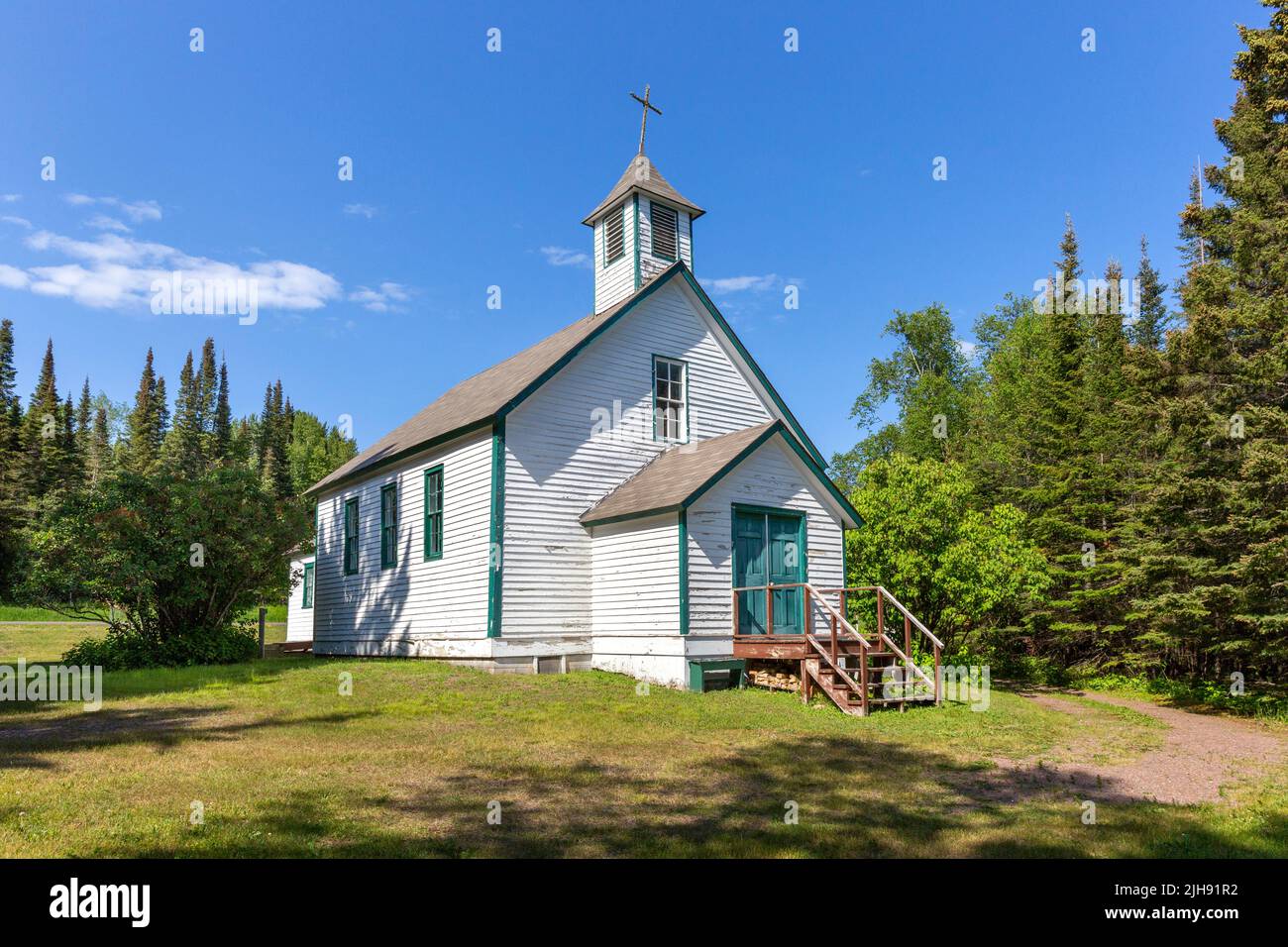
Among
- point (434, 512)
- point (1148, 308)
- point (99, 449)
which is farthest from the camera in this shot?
point (99, 449)

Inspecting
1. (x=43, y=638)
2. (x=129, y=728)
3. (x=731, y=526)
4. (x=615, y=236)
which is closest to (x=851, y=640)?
(x=731, y=526)

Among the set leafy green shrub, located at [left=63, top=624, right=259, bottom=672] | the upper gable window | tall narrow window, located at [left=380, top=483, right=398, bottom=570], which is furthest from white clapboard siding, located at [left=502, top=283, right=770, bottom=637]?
leafy green shrub, located at [left=63, top=624, right=259, bottom=672]

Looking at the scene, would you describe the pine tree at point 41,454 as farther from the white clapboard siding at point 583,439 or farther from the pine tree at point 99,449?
the white clapboard siding at point 583,439

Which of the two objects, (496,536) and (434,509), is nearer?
(496,536)

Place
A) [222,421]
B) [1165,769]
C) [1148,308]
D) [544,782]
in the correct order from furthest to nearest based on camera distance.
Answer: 1. [222,421]
2. [1148,308]
3. [1165,769]
4. [544,782]

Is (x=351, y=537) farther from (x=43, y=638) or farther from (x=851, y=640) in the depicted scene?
(x=43, y=638)

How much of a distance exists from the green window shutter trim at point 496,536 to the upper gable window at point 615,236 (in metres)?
6.69

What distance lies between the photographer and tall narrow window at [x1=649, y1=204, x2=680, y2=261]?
21094mm

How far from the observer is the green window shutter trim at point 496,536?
16250 millimetres

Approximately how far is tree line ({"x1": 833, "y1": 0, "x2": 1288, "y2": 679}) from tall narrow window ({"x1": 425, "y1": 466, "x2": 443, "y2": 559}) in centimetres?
1011

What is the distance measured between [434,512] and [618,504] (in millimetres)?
4462

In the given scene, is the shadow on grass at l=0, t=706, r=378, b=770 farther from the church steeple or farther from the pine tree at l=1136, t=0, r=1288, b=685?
the pine tree at l=1136, t=0, r=1288, b=685

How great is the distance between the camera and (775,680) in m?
15.8
